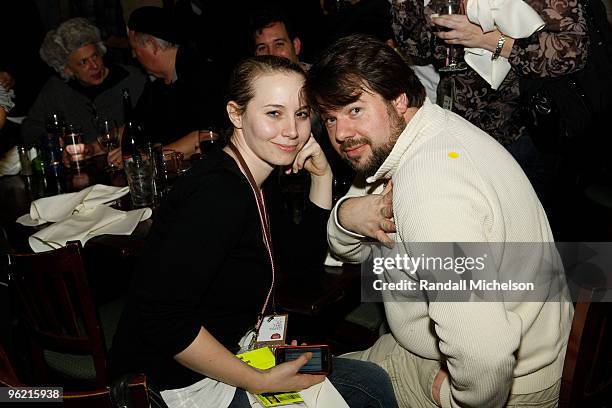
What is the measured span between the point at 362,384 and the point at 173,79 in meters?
2.57

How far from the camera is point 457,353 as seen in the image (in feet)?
4.14

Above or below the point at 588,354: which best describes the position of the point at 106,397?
above

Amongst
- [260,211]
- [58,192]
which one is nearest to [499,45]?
[260,211]

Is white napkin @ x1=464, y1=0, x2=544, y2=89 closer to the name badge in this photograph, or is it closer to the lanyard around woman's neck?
the lanyard around woman's neck

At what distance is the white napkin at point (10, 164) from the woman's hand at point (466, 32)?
230 centimetres

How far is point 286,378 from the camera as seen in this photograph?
1.55m

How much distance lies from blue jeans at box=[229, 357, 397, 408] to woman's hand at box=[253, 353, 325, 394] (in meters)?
0.14

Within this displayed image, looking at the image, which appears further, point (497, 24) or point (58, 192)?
point (58, 192)

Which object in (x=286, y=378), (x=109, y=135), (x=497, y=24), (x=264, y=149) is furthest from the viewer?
(x=109, y=135)

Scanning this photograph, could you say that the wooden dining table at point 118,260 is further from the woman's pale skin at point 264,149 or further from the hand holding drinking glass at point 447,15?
the hand holding drinking glass at point 447,15

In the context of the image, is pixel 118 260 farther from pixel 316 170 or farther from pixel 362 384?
pixel 362 384

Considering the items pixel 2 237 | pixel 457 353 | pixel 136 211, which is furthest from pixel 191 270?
pixel 2 237

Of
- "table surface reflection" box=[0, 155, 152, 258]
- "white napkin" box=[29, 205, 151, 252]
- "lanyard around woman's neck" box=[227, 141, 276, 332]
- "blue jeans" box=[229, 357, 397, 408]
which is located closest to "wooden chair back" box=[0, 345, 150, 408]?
"lanyard around woman's neck" box=[227, 141, 276, 332]

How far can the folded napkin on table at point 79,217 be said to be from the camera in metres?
2.16
